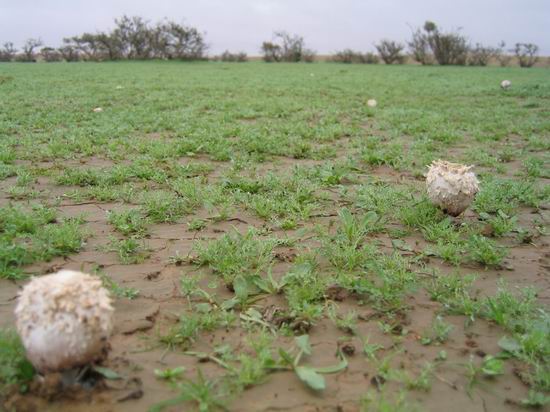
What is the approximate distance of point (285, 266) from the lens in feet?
10.4

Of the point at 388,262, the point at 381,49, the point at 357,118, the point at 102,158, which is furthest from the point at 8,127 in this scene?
the point at 381,49

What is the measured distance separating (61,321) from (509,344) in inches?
82.6

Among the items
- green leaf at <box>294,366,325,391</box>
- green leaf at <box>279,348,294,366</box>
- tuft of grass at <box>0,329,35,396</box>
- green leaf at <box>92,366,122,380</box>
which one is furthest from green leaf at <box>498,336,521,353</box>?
tuft of grass at <box>0,329,35,396</box>

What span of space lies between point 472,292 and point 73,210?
325 cm

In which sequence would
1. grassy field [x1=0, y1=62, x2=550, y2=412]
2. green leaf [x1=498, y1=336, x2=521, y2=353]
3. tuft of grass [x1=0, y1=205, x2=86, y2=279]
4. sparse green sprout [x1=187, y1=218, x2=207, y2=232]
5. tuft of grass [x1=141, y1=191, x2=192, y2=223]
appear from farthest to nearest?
tuft of grass [x1=141, y1=191, x2=192, y2=223] < sparse green sprout [x1=187, y1=218, x2=207, y2=232] < tuft of grass [x1=0, y1=205, x2=86, y2=279] < green leaf [x1=498, y1=336, x2=521, y2=353] < grassy field [x1=0, y1=62, x2=550, y2=412]

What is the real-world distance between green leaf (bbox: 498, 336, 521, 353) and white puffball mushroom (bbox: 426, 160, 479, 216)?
1.50 meters

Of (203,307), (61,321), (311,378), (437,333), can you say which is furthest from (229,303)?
(437,333)

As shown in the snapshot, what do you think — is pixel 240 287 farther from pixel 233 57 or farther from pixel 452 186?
pixel 233 57

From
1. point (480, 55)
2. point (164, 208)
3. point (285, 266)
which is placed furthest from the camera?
point (480, 55)

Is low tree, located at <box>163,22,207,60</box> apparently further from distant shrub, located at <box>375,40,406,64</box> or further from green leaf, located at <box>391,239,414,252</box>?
green leaf, located at <box>391,239,414,252</box>

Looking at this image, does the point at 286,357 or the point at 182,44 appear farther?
the point at 182,44

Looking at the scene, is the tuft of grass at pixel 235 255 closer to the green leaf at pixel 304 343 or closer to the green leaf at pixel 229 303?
the green leaf at pixel 229 303

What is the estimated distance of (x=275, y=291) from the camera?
9.28 ft

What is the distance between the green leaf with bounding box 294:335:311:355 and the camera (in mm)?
2279
